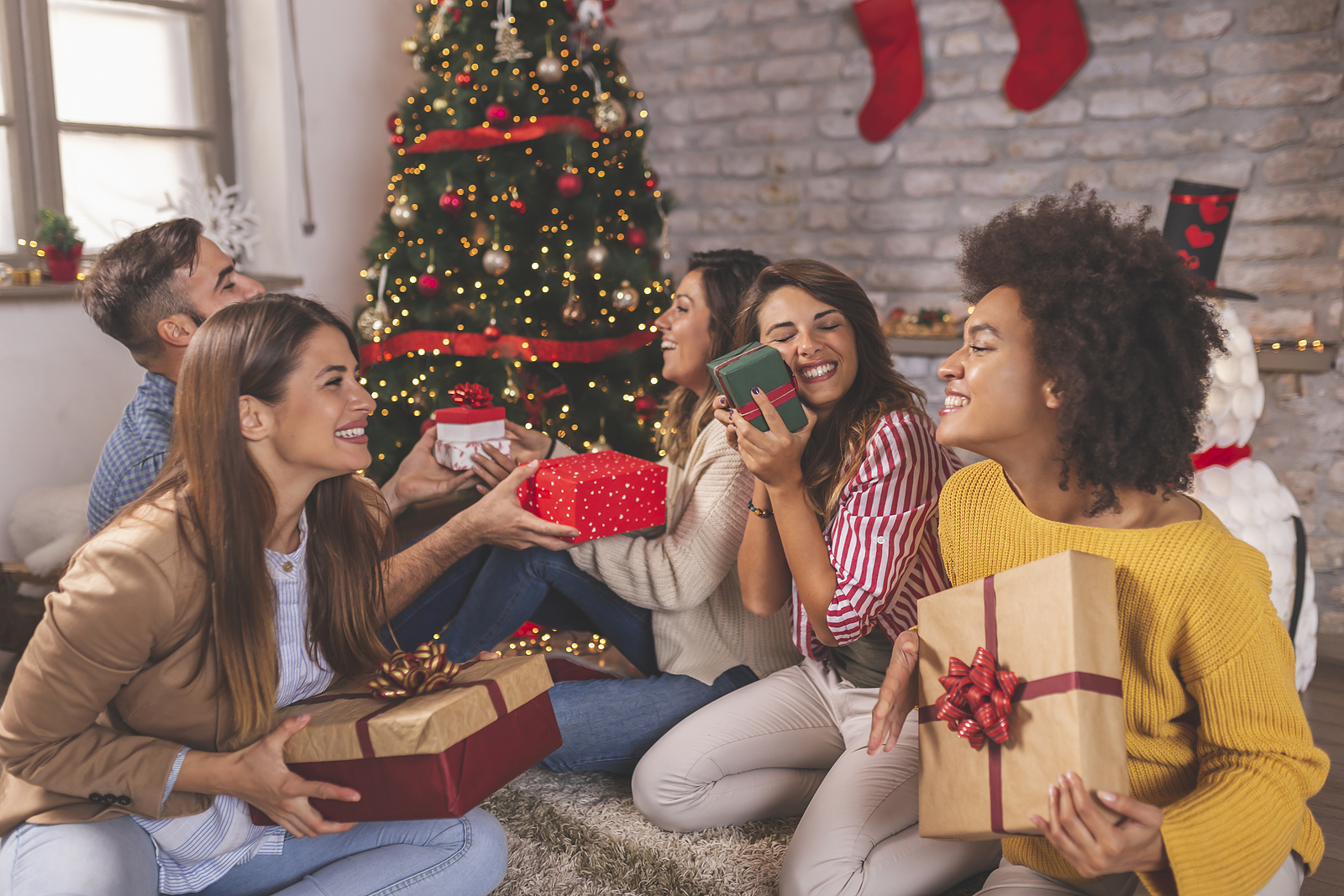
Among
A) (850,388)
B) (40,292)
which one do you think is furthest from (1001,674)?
(40,292)

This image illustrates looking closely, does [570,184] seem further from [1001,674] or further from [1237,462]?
[1001,674]

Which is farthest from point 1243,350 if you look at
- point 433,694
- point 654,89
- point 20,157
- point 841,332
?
point 20,157

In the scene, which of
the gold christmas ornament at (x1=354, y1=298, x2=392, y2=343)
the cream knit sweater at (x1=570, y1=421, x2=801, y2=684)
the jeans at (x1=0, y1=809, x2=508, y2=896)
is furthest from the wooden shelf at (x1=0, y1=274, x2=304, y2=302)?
the jeans at (x1=0, y1=809, x2=508, y2=896)

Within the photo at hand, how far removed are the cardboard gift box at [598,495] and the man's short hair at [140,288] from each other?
769mm

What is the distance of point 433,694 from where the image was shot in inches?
54.3

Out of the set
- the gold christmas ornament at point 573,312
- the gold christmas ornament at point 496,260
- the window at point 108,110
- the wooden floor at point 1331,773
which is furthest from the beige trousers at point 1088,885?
the window at point 108,110

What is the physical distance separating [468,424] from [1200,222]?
1.75 m

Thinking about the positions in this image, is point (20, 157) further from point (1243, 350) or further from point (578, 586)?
point (1243, 350)

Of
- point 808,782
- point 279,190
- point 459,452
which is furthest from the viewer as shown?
point 279,190

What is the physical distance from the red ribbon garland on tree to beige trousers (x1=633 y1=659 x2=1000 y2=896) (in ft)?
6.61

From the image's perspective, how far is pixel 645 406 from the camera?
3369 mm

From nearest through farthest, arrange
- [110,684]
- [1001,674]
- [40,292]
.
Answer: [1001,674]
[110,684]
[40,292]

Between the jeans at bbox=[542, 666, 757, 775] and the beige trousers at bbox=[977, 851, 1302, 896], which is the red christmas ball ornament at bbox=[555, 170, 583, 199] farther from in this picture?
the beige trousers at bbox=[977, 851, 1302, 896]

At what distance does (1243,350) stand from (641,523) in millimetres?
1311
